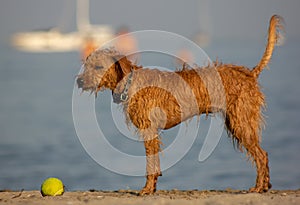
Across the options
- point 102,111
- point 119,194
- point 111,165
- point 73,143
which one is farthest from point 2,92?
point 119,194

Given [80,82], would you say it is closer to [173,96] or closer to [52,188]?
[173,96]

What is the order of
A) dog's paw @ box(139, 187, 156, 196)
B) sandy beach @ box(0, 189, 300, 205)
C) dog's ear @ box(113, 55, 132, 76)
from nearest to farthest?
sandy beach @ box(0, 189, 300, 205), dog's ear @ box(113, 55, 132, 76), dog's paw @ box(139, 187, 156, 196)

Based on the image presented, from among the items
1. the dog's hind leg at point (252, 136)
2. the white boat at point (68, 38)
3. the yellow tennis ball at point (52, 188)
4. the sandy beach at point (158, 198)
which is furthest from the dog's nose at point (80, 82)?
the white boat at point (68, 38)

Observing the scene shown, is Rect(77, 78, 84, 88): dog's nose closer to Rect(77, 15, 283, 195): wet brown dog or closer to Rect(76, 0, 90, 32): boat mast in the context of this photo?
Rect(77, 15, 283, 195): wet brown dog

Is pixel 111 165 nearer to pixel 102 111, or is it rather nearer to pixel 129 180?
pixel 129 180

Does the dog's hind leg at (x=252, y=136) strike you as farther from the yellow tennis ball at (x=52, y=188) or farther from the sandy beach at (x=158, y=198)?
the yellow tennis ball at (x=52, y=188)

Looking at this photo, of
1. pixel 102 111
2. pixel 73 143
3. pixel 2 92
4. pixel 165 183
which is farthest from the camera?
pixel 2 92

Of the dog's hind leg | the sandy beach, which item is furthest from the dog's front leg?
the dog's hind leg

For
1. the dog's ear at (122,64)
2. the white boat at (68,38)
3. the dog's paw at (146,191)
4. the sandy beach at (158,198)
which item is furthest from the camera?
the white boat at (68,38)

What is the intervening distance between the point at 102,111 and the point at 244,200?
2500 centimetres

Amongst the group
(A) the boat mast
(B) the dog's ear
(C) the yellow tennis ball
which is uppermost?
(A) the boat mast

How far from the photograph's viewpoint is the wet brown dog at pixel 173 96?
39.9ft

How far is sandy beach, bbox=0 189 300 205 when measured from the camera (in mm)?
10969

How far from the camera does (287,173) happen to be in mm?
22141
